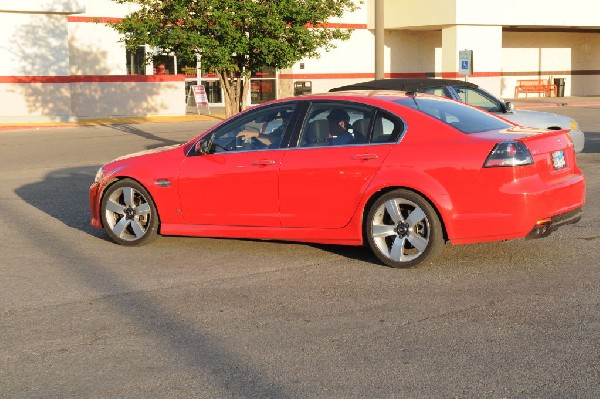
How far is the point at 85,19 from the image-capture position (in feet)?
116

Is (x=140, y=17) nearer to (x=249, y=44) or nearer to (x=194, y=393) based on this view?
(x=249, y=44)

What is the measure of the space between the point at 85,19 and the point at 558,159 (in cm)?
2885

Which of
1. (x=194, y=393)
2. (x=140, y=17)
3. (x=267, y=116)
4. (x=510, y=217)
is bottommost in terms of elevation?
(x=194, y=393)

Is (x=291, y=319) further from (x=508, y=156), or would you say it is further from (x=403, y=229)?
(x=508, y=156)

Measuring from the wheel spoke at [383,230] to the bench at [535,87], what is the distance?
129 feet

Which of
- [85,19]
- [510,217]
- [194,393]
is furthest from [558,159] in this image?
[85,19]

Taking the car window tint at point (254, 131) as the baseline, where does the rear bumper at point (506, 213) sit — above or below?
below

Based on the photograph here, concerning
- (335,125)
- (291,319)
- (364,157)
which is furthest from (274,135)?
(291,319)

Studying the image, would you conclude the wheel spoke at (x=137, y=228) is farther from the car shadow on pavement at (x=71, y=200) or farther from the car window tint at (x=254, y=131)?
the car window tint at (x=254, y=131)

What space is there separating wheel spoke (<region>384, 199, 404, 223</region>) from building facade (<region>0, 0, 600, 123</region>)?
69.3ft

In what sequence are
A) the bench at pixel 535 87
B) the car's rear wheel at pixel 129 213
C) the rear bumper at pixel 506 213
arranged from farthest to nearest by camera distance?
1. the bench at pixel 535 87
2. the car's rear wheel at pixel 129 213
3. the rear bumper at pixel 506 213

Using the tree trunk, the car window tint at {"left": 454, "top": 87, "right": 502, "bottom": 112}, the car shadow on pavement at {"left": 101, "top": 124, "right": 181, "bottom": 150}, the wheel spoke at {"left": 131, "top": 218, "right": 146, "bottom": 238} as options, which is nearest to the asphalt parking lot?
the wheel spoke at {"left": 131, "top": 218, "right": 146, "bottom": 238}

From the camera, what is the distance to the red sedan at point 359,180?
830 centimetres

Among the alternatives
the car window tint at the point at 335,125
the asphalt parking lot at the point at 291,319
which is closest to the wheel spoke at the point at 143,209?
the asphalt parking lot at the point at 291,319
